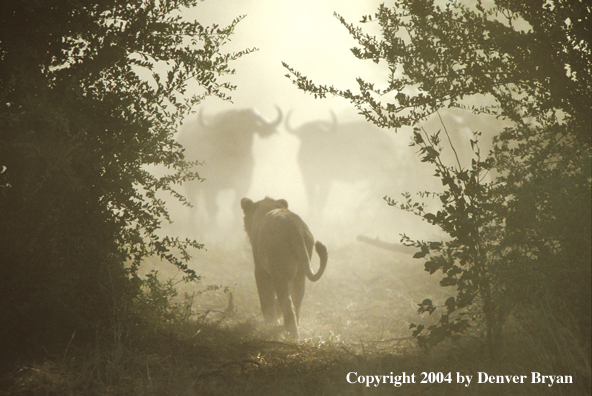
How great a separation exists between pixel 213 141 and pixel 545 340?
493 inches

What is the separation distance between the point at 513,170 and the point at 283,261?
9.11 ft

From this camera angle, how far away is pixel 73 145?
9.50 ft

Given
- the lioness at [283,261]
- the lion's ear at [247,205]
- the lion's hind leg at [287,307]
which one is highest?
the lion's ear at [247,205]

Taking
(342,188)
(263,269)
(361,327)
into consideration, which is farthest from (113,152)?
(342,188)

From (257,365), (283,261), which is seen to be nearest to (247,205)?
(283,261)

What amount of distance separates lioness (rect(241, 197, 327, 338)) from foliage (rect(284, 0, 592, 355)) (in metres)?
1.96

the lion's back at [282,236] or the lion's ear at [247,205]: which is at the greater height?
Result: the lion's ear at [247,205]

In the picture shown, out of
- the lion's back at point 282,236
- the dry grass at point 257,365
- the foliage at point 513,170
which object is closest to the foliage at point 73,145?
the dry grass at point 257,365

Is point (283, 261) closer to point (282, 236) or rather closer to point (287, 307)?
point (282, 236)

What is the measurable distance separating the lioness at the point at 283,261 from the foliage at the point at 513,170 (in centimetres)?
196

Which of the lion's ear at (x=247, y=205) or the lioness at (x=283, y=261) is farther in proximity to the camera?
the lion's ear at (x=247, y=205)

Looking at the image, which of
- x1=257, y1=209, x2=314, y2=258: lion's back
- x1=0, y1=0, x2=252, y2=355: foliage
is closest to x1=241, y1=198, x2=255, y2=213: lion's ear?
x1=257, y1=209, x2=314, y2=258: lion's back

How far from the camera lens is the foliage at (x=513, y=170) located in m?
2.65

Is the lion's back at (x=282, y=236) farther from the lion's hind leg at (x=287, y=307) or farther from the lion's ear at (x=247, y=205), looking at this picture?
the lion's ear at (x=247, y=205)
